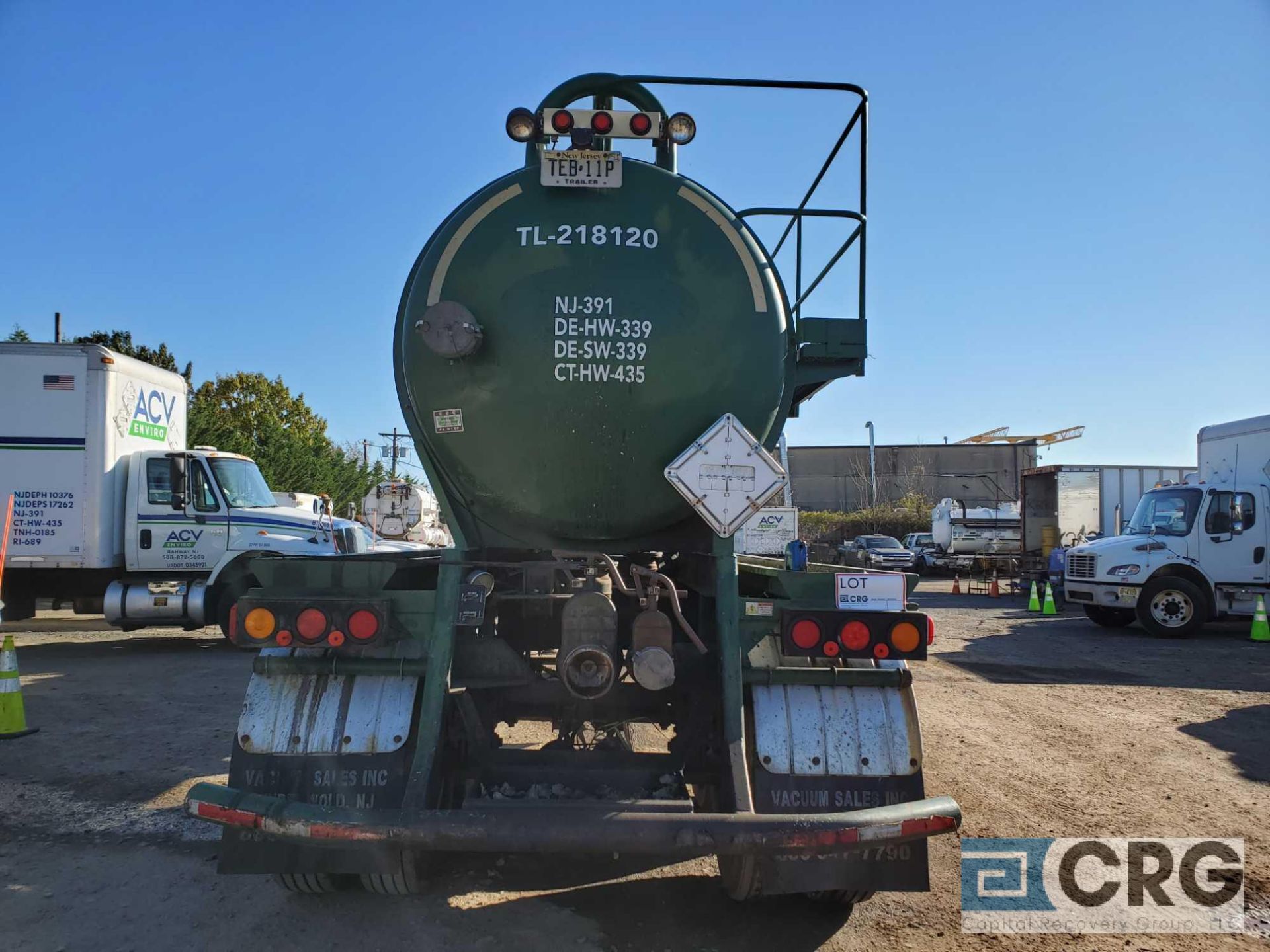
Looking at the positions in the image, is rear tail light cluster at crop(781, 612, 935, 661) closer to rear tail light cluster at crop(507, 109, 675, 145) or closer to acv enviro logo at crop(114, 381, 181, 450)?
rear tail light cluster at crop(507, 109, 675, 145)

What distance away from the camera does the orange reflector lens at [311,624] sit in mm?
3383

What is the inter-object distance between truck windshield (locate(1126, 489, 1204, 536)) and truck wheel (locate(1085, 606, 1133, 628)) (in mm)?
1486

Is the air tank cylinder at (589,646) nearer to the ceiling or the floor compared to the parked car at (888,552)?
nearer to the ceiling

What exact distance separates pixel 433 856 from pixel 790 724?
1.78 meters

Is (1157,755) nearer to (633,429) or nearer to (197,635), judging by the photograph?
(633,429)

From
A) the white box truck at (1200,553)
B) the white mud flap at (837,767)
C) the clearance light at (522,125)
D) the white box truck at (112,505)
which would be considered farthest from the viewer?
the white box truck at (1200,553)

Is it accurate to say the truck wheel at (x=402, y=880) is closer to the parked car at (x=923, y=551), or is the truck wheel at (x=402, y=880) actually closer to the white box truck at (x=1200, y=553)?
the white box truck at (x=1200, y=553)

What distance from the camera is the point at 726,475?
3.50m

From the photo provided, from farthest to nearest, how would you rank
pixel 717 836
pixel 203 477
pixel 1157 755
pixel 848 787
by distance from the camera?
pixel 203 477 < pixel 1157 755 < pixel 848 787 < pixel 717 836

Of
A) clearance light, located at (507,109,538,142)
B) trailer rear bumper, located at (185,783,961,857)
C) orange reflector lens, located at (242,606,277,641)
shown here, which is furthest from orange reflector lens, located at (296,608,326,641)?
clearance light, located at (507,109,538,142)

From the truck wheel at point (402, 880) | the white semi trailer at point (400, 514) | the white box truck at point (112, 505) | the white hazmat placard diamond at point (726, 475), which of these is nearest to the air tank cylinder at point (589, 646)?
the white hazmat placard diamond at point (726, 475)

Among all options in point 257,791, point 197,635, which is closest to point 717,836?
point 257,791

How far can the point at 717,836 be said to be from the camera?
2.77 metres

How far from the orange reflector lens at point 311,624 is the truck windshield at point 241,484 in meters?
8.85
